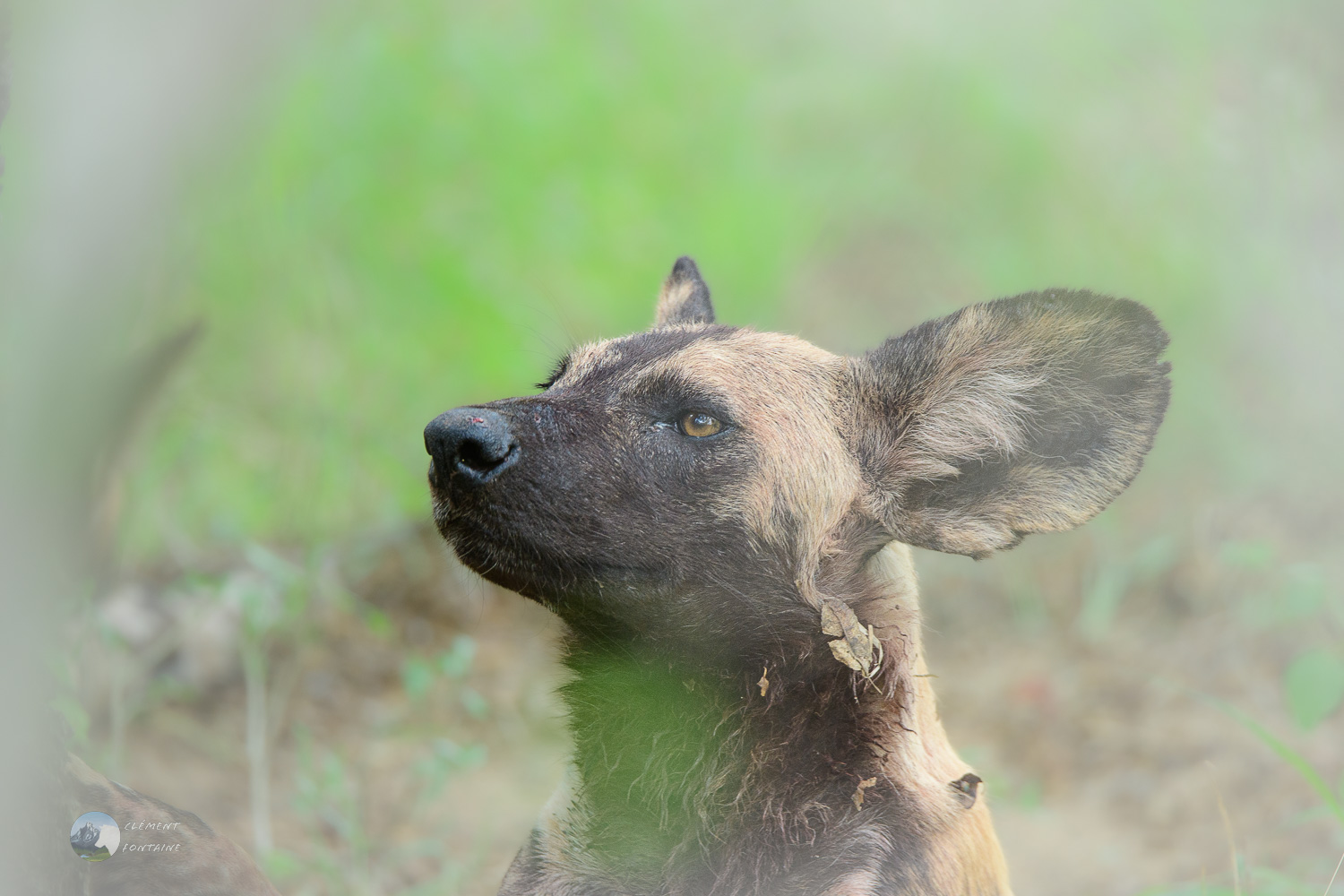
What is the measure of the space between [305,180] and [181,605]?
2.49m

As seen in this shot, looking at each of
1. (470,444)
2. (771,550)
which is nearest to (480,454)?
(470,444)

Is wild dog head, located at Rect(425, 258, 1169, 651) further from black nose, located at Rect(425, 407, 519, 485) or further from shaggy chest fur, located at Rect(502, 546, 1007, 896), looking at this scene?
shaggy chest fur, located at Rect(502, 546, 1007, 896)

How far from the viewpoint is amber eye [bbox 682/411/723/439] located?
3.02m

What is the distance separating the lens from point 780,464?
302cm

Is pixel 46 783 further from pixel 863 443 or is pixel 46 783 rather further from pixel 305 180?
pixel 305 180

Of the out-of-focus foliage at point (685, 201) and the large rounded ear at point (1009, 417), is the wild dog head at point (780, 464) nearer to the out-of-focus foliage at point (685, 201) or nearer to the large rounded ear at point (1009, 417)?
the large rounded ear at point (1009, 417)

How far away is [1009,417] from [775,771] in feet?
3.69

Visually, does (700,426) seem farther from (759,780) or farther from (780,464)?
(759,780)

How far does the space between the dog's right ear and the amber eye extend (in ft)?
3.29

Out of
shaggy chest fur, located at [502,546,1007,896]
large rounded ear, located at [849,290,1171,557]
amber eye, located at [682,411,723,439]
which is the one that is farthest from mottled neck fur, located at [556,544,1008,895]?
amber eye, located at [682,411,723,439]

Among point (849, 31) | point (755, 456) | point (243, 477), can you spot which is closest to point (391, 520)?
point (243, 477)

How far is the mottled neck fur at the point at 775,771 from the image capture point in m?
2.66

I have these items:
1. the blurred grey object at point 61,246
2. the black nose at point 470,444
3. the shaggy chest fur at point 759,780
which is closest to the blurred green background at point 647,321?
the blurred grey object at point 61,246

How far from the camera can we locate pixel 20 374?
7.63 feet
